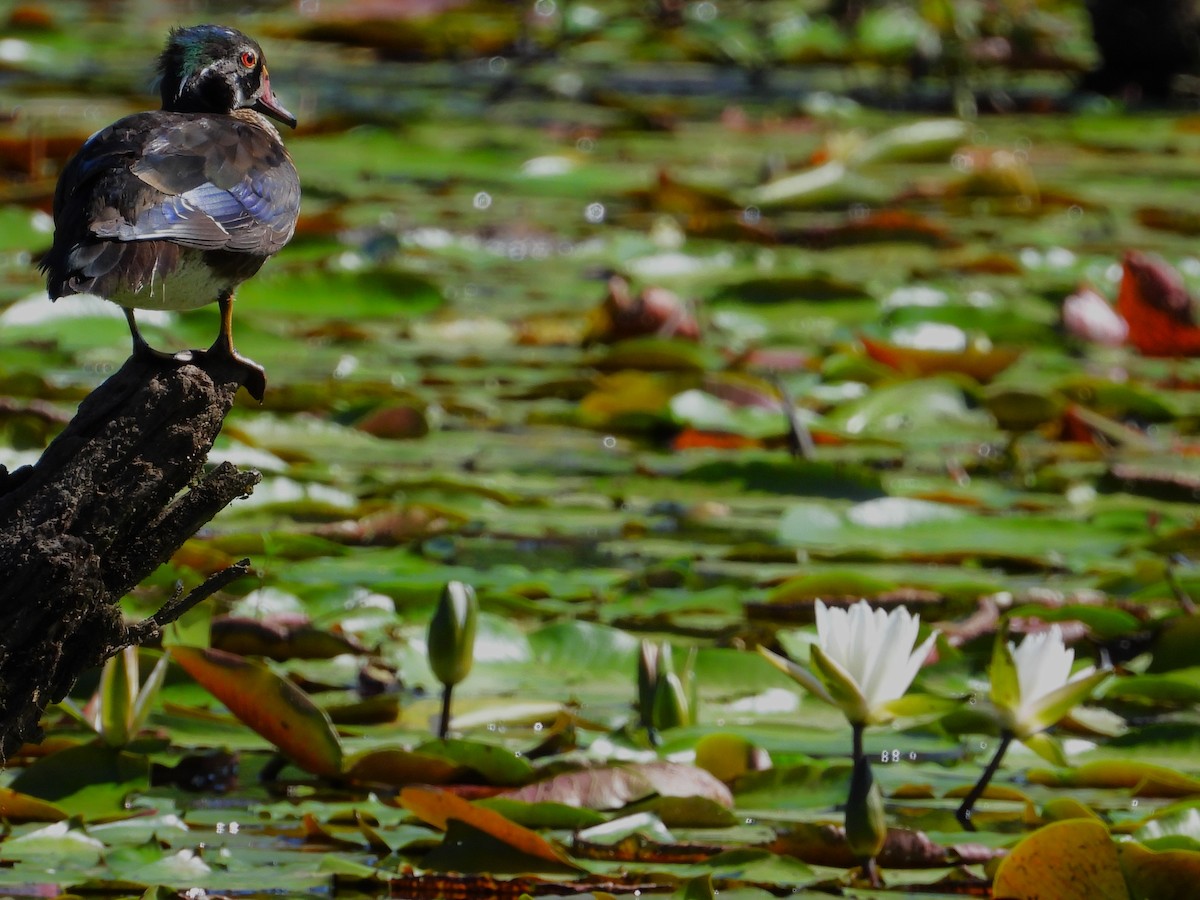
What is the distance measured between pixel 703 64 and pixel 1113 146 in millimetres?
3006

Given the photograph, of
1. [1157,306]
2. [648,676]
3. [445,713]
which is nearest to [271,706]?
[445,713]

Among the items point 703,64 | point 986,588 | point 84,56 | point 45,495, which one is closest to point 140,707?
point 45,495

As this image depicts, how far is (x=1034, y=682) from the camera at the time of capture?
2.26 meters

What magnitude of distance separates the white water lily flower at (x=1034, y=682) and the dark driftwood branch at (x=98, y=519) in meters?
0.91

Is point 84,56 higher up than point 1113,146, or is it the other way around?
point 84,56

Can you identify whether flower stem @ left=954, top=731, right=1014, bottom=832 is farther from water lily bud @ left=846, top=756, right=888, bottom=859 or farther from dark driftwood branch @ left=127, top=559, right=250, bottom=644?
dark driftwood branch @ left=127, top=559, right=250, bottom=644

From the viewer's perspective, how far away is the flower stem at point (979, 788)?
7.45 ft

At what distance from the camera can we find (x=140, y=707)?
2342mm

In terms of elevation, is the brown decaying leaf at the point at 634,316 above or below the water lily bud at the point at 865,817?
above

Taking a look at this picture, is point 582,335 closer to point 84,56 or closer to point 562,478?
point 562,478

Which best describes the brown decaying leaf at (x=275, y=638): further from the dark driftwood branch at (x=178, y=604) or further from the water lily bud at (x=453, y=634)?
the dark driftwood branch at (x=178, y=604)

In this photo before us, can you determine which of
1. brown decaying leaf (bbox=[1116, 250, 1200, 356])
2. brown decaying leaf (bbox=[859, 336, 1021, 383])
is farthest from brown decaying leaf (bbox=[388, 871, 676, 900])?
brown decaying leaf (bbox=[1116, 250, 1200, 356])

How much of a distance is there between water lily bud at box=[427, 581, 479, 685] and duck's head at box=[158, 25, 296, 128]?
75 cm

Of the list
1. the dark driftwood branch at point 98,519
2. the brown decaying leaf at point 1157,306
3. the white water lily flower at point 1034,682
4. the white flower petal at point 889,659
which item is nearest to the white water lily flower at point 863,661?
the white flower petal at point 889,659
